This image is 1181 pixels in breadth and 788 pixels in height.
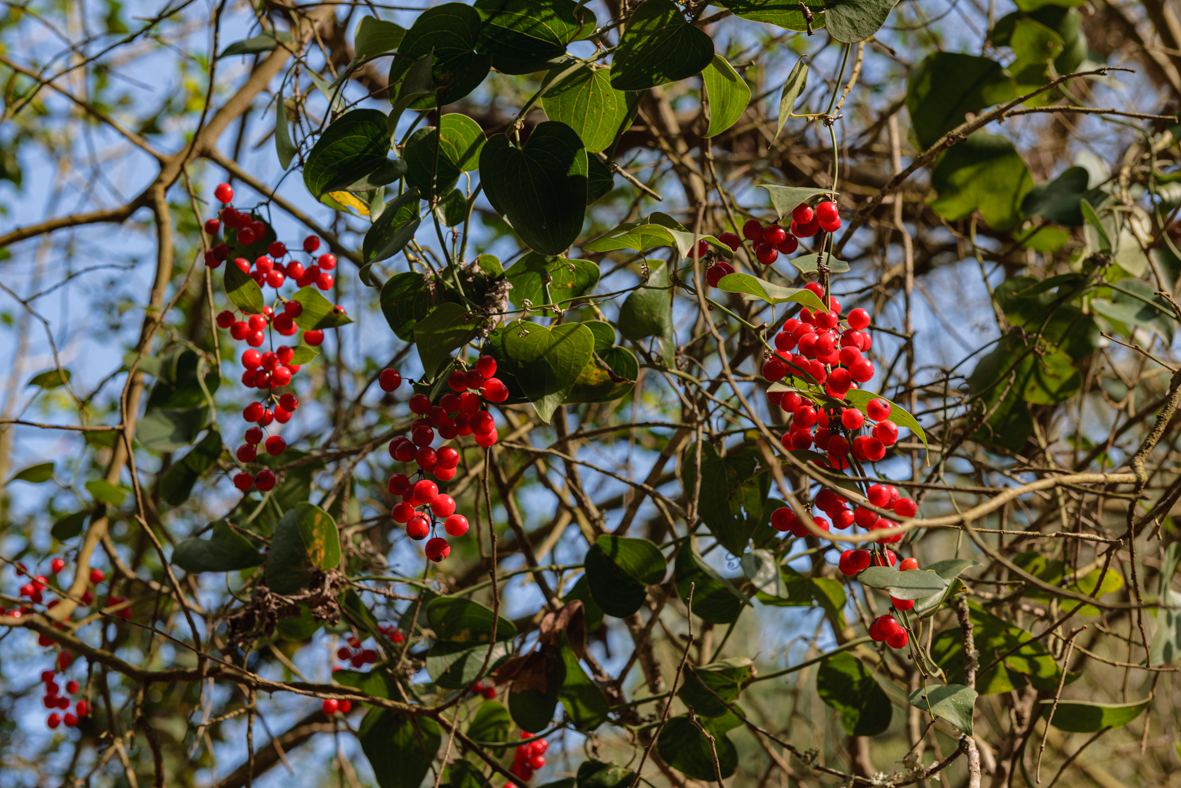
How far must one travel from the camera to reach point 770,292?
679mm

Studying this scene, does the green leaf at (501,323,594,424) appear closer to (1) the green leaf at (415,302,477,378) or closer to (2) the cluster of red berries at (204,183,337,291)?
(1) the green leaf at (415,302,477,378)

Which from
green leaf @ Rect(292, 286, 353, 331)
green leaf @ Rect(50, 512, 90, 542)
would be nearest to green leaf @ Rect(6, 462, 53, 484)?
green leaf @ Rect(50, 512, 90, 542)

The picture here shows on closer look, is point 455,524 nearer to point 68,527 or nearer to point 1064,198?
point 68,527

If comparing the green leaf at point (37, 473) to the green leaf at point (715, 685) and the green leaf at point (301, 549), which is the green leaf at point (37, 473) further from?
the green leaf at point (715, 685)

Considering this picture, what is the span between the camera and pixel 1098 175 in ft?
4.45

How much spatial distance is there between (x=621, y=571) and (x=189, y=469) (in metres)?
0.81

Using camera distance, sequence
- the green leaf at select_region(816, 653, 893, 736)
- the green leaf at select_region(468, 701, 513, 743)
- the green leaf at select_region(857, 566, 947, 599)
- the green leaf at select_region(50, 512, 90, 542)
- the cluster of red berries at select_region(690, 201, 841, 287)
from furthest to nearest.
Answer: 1. the green leaf at select_region(50, 512, 90, 542)
2. the green leaf at select_region(468, 701, 513, 743)
3. the green leaf at select_region(816, 653, 893, 736)
4. the cluster of red berries at select_region(690, 201, 841, 287)
5. the green leaf at select_region(857, 566, 947, 599)

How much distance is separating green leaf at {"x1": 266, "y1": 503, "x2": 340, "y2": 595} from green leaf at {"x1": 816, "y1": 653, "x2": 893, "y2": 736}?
0.62 m

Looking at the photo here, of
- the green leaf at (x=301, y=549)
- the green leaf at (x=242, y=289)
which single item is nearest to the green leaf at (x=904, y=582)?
the green leaf at (x=301, y=549)

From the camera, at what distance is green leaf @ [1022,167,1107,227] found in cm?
124

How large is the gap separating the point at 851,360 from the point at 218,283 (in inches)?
94.3

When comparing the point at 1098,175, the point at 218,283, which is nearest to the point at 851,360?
the point at 1098,175

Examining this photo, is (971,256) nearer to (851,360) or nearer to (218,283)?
(851,360)

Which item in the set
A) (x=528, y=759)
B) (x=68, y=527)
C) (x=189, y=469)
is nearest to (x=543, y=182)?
(x=528, y=759)
